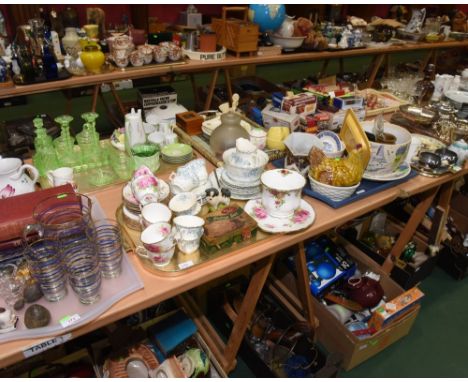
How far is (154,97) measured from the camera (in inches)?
99.6

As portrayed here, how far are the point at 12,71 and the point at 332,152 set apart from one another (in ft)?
5.95

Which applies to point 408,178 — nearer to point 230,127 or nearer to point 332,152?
point 332,152

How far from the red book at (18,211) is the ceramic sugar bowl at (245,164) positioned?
1.61ft

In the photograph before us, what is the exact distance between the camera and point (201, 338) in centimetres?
151

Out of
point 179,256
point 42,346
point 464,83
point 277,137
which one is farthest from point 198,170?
point 464,83

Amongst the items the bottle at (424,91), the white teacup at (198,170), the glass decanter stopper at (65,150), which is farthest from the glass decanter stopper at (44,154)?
the bottle at (424,91)

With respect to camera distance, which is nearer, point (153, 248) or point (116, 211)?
point (153, 248)

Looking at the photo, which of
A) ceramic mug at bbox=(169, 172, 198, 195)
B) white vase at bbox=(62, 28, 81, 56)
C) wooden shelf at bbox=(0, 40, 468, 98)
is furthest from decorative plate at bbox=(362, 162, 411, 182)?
white vase at bbox=(62, 28, 81, 56)

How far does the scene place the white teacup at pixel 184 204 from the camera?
1.08 meters

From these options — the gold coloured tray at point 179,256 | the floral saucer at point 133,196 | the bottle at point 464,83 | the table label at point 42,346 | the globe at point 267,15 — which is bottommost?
the table label at point 42,346

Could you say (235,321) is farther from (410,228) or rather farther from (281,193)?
(410,228)

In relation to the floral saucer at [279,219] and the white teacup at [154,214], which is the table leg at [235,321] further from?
the white teacup at [154,214]

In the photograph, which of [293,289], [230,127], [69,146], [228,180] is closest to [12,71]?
[69,146]

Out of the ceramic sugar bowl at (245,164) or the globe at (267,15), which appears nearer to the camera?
the ceramic sugar bowl at (245,164)
